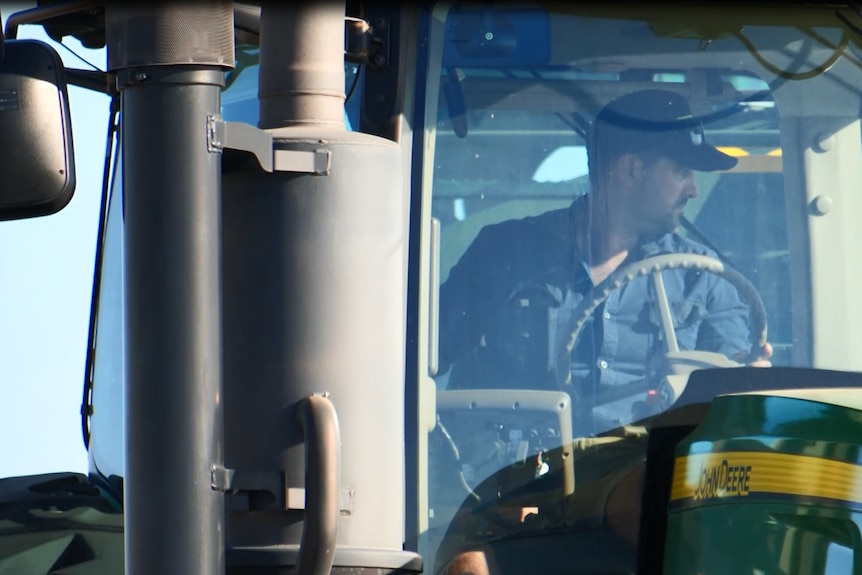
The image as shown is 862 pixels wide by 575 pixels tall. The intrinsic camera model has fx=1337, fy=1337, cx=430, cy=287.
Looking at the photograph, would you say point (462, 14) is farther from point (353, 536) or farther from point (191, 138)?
point (353, 536)

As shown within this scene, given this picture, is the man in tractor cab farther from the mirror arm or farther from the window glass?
the window glass

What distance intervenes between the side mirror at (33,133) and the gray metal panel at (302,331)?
232mm

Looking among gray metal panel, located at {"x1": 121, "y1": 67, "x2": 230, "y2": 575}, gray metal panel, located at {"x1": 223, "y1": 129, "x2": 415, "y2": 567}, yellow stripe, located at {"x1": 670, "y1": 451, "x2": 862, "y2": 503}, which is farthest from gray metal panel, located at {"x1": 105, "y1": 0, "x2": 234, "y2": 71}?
yellow stripe, located at {"x1": 670, "y1": 451, "x2": 862, "y2": 503}

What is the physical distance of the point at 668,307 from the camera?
7.85 feet

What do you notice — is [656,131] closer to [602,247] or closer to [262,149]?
[602,247]

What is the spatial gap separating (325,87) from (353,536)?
65 centimetres

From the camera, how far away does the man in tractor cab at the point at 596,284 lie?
2.38 metres

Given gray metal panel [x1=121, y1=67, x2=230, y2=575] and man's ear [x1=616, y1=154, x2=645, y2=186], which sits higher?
man's ear [x1=616, y1=154, x2=645, y2=186]

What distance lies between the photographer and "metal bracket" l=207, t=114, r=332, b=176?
5.85 feet

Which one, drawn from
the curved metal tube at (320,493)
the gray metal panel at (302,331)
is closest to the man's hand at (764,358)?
the gray metal panel at (302,331)

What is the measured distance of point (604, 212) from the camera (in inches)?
94.7

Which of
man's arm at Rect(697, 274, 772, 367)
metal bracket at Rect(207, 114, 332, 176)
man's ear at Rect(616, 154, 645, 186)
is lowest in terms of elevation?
man's arm at Rect(697, 274, 772, 367)

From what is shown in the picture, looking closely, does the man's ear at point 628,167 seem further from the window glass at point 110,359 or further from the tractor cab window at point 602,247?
the window glass at point 110,359

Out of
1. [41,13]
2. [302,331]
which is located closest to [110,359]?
[41,13]
